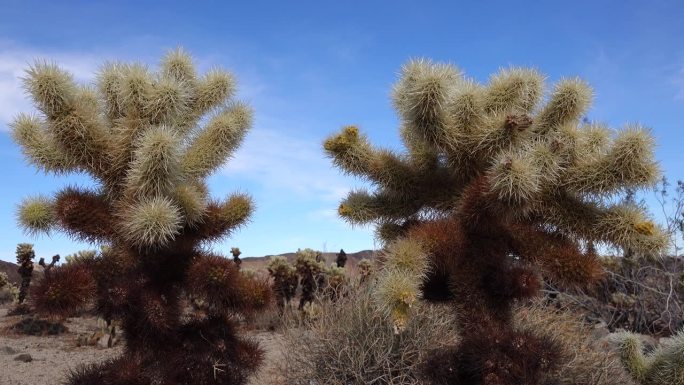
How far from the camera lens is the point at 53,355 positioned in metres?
10.7

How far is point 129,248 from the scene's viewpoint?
19.3 ft

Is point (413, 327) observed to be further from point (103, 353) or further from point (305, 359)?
point (103, 353)

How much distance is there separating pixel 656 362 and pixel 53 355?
8649mm

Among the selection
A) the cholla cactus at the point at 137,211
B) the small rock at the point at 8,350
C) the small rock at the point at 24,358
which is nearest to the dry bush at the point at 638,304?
the cholla cactus at the point at 137,211

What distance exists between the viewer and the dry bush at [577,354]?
6770 mm

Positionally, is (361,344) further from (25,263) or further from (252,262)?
(252,262)

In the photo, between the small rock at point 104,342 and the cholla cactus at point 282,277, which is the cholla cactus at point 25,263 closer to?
the small rock at point 104,342

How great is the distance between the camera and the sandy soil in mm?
8961

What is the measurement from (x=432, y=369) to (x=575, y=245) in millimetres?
1512

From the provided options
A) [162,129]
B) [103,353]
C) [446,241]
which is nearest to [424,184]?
[446,241]

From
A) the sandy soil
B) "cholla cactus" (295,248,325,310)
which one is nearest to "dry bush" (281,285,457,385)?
the sandy soil

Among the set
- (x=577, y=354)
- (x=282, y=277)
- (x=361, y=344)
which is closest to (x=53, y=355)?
(x=282, y=277)

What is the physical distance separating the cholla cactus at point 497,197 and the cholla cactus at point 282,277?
24.0ft

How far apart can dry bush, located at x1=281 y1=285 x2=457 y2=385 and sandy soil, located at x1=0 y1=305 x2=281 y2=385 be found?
0.68m
